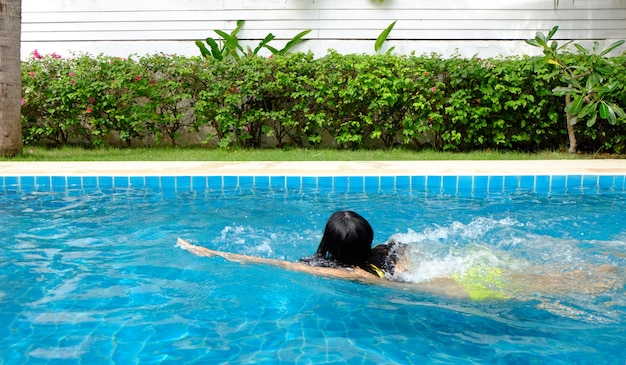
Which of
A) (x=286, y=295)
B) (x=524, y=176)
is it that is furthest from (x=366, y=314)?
(x=524, y=176)

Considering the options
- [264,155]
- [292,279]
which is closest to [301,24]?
[264,155]

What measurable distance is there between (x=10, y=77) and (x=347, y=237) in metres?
7.78

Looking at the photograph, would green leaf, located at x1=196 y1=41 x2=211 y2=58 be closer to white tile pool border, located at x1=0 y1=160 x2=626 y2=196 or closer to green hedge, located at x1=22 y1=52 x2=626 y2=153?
green hedge, located at x1=22 y1=52 x2=626 y2=153

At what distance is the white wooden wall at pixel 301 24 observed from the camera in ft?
40.9

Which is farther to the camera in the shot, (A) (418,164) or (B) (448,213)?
(A) (418,164)

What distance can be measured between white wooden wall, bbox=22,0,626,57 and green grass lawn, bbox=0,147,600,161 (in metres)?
2.49

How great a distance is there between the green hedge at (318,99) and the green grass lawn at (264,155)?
413 millimetres

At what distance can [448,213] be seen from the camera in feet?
22.6

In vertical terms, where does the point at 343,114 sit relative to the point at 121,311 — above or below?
above

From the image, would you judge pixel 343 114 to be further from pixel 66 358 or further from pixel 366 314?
pixel 66 358

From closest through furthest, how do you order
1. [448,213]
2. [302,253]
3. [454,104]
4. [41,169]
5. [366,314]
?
[366,314], [302,253], [448,213], [41,169], [454,104]

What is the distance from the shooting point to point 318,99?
1107 cm

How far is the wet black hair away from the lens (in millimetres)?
Result: 3920

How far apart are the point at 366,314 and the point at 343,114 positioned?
7.71 metres
